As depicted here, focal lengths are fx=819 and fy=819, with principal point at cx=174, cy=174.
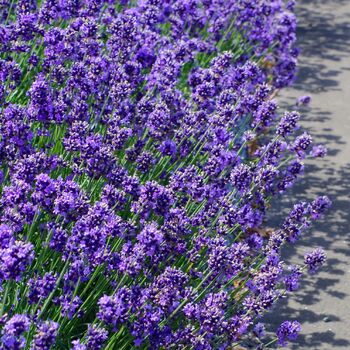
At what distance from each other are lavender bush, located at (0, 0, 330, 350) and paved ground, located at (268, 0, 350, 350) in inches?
16.7

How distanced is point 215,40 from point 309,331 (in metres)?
3.17

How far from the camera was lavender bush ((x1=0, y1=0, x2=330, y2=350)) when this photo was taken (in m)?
3.73

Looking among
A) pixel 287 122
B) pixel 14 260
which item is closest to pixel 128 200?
pixel 287 122

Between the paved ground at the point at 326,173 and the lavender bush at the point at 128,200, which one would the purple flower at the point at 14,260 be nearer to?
the lavender bush at the point at 128,200

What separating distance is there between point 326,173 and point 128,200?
9.32 ft

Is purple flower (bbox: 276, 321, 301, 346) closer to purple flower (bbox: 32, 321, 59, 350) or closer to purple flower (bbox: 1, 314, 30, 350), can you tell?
purple flower (bbox: 32, 321, 59, 350)

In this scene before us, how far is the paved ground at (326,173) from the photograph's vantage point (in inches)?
213

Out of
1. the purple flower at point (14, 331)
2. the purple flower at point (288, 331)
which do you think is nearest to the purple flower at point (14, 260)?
the purple flower at point (14, 331)

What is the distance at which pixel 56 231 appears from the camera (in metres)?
3.78

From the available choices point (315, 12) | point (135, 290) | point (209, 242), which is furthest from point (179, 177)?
point (315, 12)

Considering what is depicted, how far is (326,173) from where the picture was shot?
7266 millimetres

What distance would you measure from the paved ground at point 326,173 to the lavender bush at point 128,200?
42 centimetres

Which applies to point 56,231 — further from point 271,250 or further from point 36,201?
point 271,250

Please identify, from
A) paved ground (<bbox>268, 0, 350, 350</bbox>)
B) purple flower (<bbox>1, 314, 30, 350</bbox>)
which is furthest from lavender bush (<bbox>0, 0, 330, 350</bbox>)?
paved ground (<bbox>268, 0, 350, 350</bbox>)
